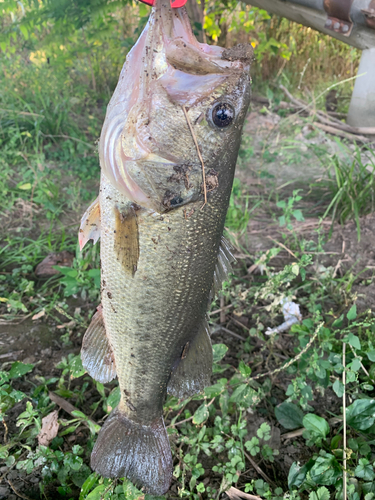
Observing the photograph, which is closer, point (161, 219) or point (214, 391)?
point (161, 219)

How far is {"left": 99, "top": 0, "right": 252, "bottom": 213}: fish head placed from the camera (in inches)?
46.4

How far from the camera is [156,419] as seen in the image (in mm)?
1567

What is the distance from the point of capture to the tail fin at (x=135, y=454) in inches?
58.5

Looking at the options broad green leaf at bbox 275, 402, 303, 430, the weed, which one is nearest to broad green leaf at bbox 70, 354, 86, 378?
broad green leaf at bbox 275, 402, 303, 430

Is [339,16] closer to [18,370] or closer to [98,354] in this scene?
[98,354]

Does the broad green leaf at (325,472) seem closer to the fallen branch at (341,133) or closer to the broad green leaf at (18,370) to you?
the broad green leaf at (18,370)

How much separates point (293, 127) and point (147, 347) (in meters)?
4.59

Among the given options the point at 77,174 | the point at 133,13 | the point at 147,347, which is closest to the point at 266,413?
the point at 147,347

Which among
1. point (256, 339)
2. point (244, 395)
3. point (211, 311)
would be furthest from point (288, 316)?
point (244, 395)

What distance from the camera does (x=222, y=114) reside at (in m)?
1.21

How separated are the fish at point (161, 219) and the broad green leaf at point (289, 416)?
2.38ft

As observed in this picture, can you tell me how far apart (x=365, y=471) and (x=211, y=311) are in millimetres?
1351

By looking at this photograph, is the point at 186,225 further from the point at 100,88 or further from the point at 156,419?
the point at 100,88

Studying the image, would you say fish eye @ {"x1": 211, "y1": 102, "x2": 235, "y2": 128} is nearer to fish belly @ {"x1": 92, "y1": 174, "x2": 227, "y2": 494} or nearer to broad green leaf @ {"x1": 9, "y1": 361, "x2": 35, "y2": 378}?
fish belly @ {"x1": 92, "y1": 174, "x2": 227, "y2": 494}
